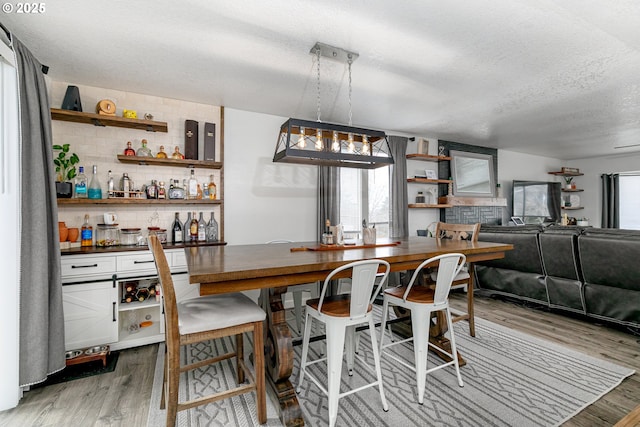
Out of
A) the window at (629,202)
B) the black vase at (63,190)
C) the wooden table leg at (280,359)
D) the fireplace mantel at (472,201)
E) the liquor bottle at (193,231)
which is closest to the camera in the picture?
the wooden table leg at (280,359)

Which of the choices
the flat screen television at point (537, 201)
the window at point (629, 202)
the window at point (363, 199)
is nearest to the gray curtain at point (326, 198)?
the window at point (363, 199)

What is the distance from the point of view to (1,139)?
77.9 inches

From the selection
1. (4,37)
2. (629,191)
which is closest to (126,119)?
(4,37)

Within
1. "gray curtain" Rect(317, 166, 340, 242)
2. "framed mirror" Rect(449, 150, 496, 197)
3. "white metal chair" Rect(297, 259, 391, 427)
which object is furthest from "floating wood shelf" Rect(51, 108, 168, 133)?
"framed mirror" Rect(449, 150, 496, 197)

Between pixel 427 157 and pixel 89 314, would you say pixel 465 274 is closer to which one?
pixel 427 157

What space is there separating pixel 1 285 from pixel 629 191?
10878mm

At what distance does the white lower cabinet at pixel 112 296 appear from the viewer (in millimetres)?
2592

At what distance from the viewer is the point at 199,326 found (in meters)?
1.65

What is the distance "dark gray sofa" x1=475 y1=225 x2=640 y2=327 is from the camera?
2.98 meters

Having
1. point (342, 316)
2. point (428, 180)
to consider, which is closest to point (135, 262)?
point (342, 316)

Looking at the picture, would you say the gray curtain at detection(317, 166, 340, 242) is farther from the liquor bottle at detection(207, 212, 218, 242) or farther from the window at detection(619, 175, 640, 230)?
the window at detection(619, 175, 640, 230)

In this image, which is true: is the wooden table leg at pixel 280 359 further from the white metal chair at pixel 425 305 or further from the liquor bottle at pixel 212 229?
the liquor bottle at pixel 212 229

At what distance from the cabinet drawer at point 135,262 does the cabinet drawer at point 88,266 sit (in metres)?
0.06

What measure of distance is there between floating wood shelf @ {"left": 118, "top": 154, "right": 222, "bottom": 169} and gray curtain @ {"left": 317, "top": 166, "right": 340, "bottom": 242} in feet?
4.49
